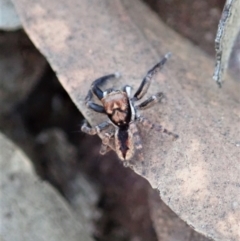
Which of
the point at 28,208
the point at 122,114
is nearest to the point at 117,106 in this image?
the point at 122,114

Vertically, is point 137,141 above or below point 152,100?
below

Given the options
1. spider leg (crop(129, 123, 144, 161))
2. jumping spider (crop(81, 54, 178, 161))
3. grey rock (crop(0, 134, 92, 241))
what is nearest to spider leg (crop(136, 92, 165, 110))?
jumping spider (crop(81, 54, 178, 161))

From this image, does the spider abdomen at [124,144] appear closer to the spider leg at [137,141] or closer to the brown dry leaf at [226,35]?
the spider leg at [137,141]

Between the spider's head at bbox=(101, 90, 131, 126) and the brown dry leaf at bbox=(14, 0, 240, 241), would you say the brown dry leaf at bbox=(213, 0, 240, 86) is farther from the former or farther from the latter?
the spider's head at bbox=(101, 90, 131, 126)

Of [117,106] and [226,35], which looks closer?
[226,35]

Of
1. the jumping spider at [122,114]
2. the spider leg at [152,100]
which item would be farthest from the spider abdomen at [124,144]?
the spider leg at [152,100]

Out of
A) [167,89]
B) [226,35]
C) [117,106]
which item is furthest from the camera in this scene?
[117,106]

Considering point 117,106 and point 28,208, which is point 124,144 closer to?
point 117,106

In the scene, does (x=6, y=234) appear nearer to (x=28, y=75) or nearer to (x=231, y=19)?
(x=28, y=75)

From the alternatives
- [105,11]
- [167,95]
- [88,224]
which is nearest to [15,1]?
[105,11]
